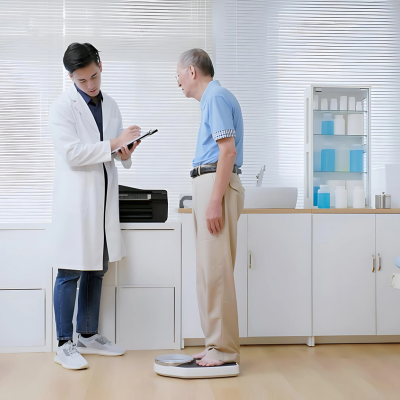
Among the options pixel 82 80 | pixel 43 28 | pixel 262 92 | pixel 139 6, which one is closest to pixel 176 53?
pixel 139 6

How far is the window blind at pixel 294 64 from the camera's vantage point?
11.0 ft

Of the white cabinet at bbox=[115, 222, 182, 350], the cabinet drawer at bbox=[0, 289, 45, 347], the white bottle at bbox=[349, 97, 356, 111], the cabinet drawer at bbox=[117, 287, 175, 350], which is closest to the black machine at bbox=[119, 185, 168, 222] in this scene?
the white cabinet at bbox=[115, 222, 182, 350]

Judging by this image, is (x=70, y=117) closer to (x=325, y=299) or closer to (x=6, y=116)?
(x=6, y=116)

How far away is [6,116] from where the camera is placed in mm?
3268

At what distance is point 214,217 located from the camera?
193 centimetres

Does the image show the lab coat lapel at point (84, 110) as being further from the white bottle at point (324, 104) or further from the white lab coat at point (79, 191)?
the white bottle at point (324, 104)

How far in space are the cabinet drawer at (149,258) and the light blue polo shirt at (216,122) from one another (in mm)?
594

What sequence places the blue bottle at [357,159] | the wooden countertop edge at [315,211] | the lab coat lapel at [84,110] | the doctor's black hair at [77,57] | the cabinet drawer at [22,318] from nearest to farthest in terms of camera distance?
the doctor's black hair at [77,57], the lab coat lapel at [84,110], the cabinet drawer at [22,318], the wooden countertop edge at [315,211], the blue bottle at [357,159]

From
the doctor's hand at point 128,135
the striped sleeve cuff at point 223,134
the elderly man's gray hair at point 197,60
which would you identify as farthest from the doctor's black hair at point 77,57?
the striped sleeve cuff at point 223,134

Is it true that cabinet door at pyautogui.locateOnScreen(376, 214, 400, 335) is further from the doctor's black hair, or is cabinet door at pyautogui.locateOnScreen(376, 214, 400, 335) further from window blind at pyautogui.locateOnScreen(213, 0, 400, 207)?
the doctor's black hair

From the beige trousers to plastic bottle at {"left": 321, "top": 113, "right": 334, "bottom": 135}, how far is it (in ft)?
4.00

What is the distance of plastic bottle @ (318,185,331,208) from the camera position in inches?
114

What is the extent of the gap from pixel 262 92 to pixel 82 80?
1547 millimetres

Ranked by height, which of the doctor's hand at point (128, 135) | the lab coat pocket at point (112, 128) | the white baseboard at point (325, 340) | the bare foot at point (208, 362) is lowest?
the white baseboard at point (325, 340)
